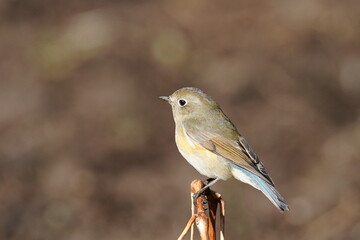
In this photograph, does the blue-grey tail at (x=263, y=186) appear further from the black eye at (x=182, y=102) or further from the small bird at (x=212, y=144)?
the black eye at (x=182, y=102)

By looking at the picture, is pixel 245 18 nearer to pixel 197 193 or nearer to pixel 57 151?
pixel 57 151

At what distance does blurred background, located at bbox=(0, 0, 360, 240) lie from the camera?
8883 millimetres

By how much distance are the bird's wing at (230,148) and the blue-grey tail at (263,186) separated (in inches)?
1.9

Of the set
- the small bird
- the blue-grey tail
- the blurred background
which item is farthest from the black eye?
the blurred background

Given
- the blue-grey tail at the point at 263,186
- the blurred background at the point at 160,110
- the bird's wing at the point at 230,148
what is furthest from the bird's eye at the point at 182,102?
the blurred background at the point at 160,110

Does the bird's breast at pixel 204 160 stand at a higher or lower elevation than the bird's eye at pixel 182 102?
lower

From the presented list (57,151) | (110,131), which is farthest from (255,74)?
(57,151)

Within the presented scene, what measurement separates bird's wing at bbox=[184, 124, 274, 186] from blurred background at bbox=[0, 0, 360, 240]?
229 cm

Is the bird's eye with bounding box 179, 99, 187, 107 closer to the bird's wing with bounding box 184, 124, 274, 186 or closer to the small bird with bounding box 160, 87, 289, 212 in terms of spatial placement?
the small bird with bounding box 160, 87, 289, 212

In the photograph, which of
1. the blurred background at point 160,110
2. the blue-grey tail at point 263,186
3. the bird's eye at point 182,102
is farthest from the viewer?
the blurred background at point 160,110

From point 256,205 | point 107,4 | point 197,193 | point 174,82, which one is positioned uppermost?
point 107,4

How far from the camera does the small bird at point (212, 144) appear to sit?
5.76m

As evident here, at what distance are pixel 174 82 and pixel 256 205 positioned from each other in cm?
219

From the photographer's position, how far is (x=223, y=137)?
6047mm
